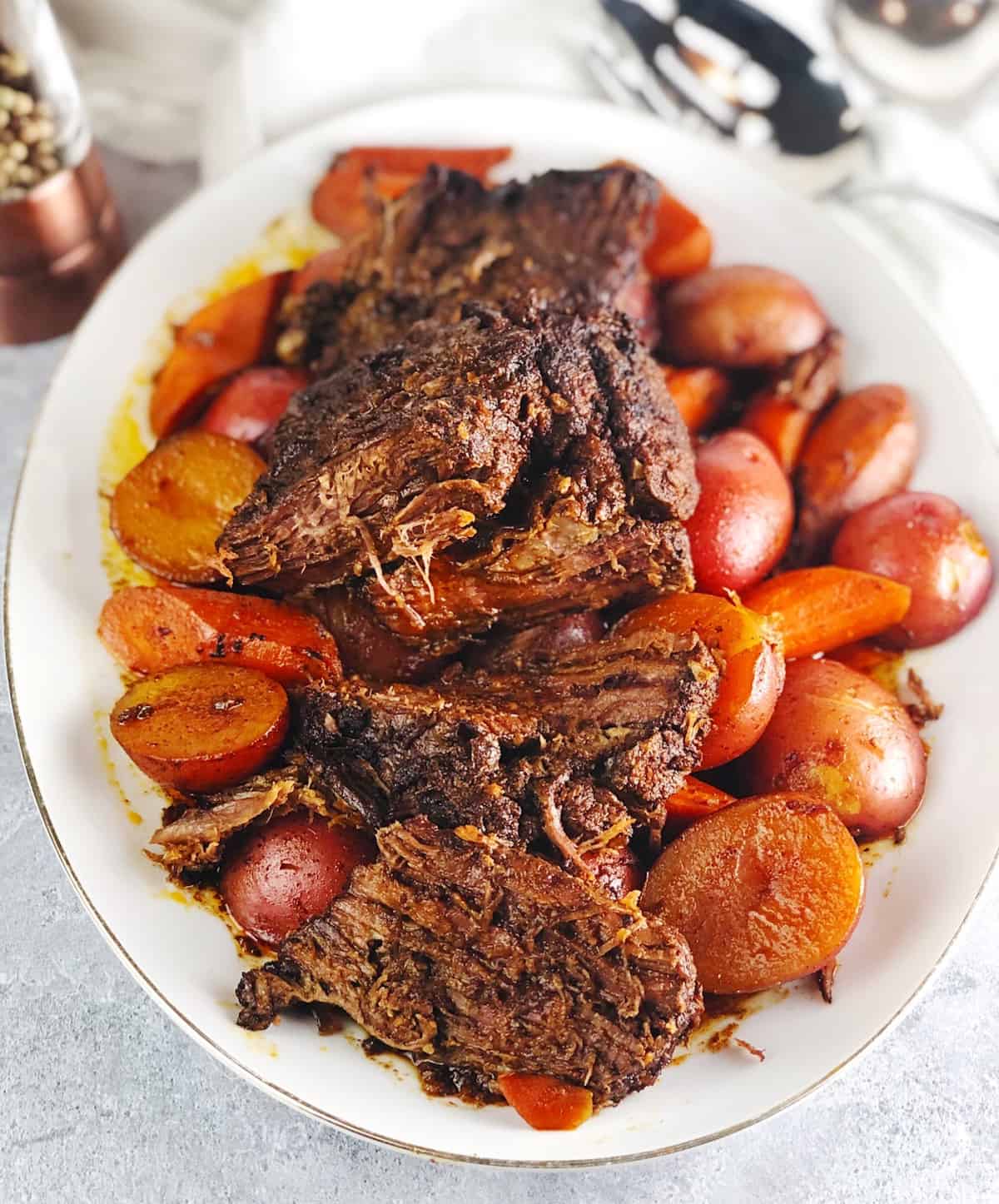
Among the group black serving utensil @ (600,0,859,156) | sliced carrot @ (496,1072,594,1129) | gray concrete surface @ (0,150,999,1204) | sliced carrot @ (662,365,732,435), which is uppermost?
black serving utensil @ (600,0,859,156)

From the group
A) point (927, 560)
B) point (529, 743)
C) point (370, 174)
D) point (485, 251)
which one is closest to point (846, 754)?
point (927, 560)

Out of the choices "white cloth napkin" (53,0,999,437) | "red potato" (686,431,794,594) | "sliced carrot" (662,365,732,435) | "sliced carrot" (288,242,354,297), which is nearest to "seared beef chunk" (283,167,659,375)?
"sliced carrot" (288,242,354,297)

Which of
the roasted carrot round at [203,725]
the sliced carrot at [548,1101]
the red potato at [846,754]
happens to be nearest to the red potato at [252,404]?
the roasted carrot round at [203,725]

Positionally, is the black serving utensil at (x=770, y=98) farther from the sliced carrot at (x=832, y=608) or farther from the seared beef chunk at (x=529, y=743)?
the seared beef chunk at (x=529, y=743)

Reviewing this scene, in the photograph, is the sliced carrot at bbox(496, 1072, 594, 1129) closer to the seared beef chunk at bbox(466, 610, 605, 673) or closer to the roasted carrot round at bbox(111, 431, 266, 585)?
the seared beef chunk at bbox(466, 610, 605, 673)

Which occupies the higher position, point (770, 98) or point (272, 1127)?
point (770, 98)

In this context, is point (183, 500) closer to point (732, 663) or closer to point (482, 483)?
point (482, 483)

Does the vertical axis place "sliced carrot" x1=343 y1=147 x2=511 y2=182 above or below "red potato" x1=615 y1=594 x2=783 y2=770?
below
